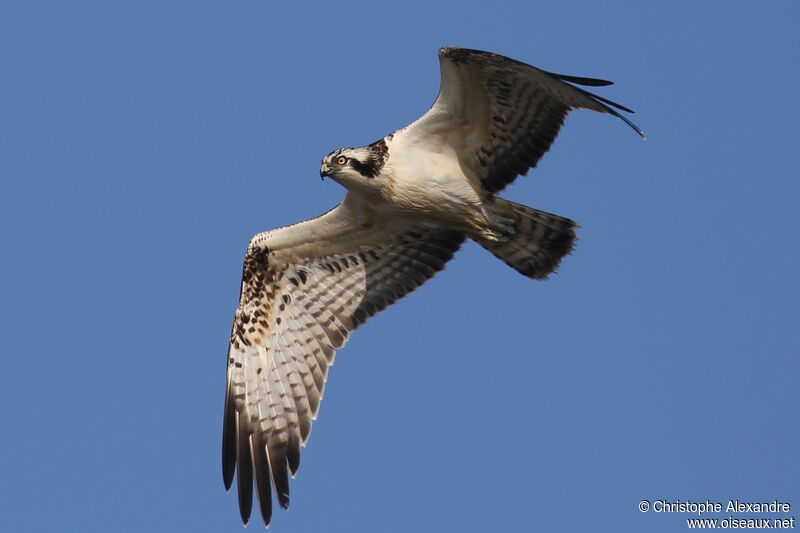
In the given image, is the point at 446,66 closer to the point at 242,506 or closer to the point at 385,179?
the point at 385,179

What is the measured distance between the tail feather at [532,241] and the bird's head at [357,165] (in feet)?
3.91

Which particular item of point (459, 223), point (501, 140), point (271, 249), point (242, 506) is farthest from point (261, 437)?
point (501, 140)

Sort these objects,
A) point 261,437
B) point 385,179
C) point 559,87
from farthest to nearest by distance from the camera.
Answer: point 261,437 < point 385,179 < point 559,87

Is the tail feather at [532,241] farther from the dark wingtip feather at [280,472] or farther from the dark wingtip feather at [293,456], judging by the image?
the dark wingtip feather at [280,472]

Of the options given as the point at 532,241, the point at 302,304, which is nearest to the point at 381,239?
the point at 302,304

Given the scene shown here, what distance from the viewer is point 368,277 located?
11312mm

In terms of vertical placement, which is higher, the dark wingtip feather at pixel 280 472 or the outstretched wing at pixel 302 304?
the outstretched wing at pixel 302 304

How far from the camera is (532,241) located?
10.6m

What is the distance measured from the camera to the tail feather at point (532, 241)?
1048cm

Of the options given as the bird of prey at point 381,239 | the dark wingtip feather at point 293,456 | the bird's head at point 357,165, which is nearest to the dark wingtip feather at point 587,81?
the bird of prey at point 381,239

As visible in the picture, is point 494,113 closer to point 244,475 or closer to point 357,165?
point 357,165

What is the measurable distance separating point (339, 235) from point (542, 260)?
2026 millimetres

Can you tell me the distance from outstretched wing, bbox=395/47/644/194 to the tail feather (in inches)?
13.1

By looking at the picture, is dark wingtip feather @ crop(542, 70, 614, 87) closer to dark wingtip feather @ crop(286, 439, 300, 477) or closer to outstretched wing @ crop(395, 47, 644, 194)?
outstretched wing @ crop(395, 47, 644, 194)
